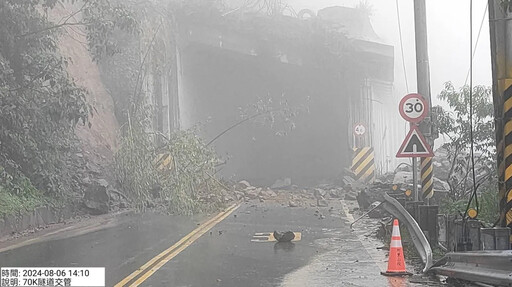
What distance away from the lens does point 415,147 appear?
40.0 ft

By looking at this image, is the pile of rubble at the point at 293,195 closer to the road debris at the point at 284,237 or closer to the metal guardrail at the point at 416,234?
the road debris at the point at 284,237

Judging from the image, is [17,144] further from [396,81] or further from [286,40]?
[396,81]

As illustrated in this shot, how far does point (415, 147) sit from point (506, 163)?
405 centimetres

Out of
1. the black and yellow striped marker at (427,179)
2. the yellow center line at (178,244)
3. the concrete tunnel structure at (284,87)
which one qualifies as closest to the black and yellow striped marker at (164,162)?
the yellow center line at (178,244)

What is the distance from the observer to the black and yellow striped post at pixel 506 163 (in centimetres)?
807

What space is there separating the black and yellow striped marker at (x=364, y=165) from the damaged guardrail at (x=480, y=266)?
60.2 ft

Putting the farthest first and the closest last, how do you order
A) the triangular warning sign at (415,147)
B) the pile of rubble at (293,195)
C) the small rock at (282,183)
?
the small rock at (282,183) < the pile of rubble at (293,195) < the triangular warning sign at (415,147)

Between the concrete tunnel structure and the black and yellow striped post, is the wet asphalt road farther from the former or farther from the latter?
the concrete tunnel structure

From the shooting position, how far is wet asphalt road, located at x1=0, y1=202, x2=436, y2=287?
8.61 meters

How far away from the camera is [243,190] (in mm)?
23797

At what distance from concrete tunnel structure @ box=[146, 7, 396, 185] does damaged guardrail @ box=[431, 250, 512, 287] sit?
18.8 metres

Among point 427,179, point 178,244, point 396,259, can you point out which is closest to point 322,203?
point 427,179

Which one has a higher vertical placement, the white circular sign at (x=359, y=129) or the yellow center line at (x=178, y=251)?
the white circular sign at (x=359, y=129)

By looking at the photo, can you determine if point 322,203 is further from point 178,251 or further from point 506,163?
point 506,163
